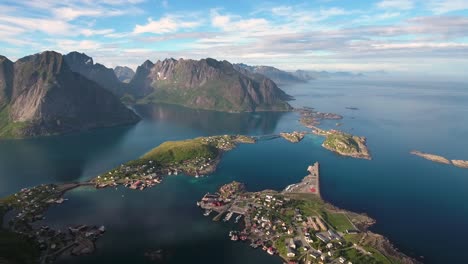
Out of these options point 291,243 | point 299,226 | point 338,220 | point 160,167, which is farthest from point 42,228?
point 338,220

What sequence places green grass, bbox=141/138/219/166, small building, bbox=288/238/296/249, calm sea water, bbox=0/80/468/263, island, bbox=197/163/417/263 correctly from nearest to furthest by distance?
island, bbox=197/163/417/263, calm sea water, bbox=0/80/468/263, small building, bbox=288/238/296/249, green grass, bbox=141/138/219/166

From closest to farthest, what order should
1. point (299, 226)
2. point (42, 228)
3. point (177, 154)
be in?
point (42, 228) < point (299, 226) < point (177, 154)

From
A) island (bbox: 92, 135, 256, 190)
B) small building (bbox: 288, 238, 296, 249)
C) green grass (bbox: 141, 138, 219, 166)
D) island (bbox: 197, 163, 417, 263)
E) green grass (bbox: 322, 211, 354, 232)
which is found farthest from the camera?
green grass (bbox: 141, 138, 219, 166)

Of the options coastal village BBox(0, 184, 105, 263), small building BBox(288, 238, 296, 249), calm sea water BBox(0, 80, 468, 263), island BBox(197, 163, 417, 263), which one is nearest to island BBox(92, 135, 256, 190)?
calm sea water BBox(0, 80, 468, 263)

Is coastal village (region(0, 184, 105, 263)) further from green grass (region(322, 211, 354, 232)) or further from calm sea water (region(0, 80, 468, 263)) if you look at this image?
green grass (region(322, 211, 354, 232))

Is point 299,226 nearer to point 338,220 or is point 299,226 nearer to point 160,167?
point 338,220

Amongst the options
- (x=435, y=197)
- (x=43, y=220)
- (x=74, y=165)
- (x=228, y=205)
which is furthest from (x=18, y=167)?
(x=435, y=197)

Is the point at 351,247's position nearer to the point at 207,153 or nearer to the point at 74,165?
the point at 207,153
